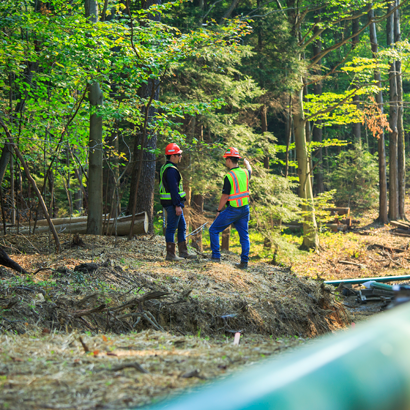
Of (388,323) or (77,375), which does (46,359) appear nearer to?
(77,375)

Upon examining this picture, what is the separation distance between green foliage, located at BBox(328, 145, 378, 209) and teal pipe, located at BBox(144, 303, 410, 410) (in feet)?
91.9

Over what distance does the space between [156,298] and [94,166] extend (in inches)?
231

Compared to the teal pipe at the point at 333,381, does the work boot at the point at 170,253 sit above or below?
below

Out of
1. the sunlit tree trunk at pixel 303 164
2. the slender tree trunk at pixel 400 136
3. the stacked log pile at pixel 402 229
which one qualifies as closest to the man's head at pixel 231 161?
the sunlit tree trunk at pixel 303 164

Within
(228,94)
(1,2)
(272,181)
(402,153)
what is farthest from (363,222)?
(1,2)

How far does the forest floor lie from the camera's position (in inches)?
77.9

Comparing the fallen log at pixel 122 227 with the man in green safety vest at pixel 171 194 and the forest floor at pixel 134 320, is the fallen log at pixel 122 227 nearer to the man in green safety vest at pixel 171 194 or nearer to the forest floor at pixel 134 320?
the forest floor at pixel 134 320

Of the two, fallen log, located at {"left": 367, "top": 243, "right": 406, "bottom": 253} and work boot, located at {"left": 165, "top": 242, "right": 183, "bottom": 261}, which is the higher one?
work boot, located at {"left": 165, "top": 242, "right": 183, "bottom": 261}

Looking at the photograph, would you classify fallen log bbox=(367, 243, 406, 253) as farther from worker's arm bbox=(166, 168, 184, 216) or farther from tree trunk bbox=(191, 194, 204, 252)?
worker's arm bbox=(166, 168, 184, 216)

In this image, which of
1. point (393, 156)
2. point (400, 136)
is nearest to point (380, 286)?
point (393, 156)

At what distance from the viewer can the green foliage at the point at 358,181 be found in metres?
27.3

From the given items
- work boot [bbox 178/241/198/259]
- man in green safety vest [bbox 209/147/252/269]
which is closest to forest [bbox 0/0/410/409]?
work boot [bbox 178/241/198/259]

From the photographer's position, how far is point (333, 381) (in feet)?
2.90

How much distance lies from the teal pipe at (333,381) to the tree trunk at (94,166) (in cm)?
920
